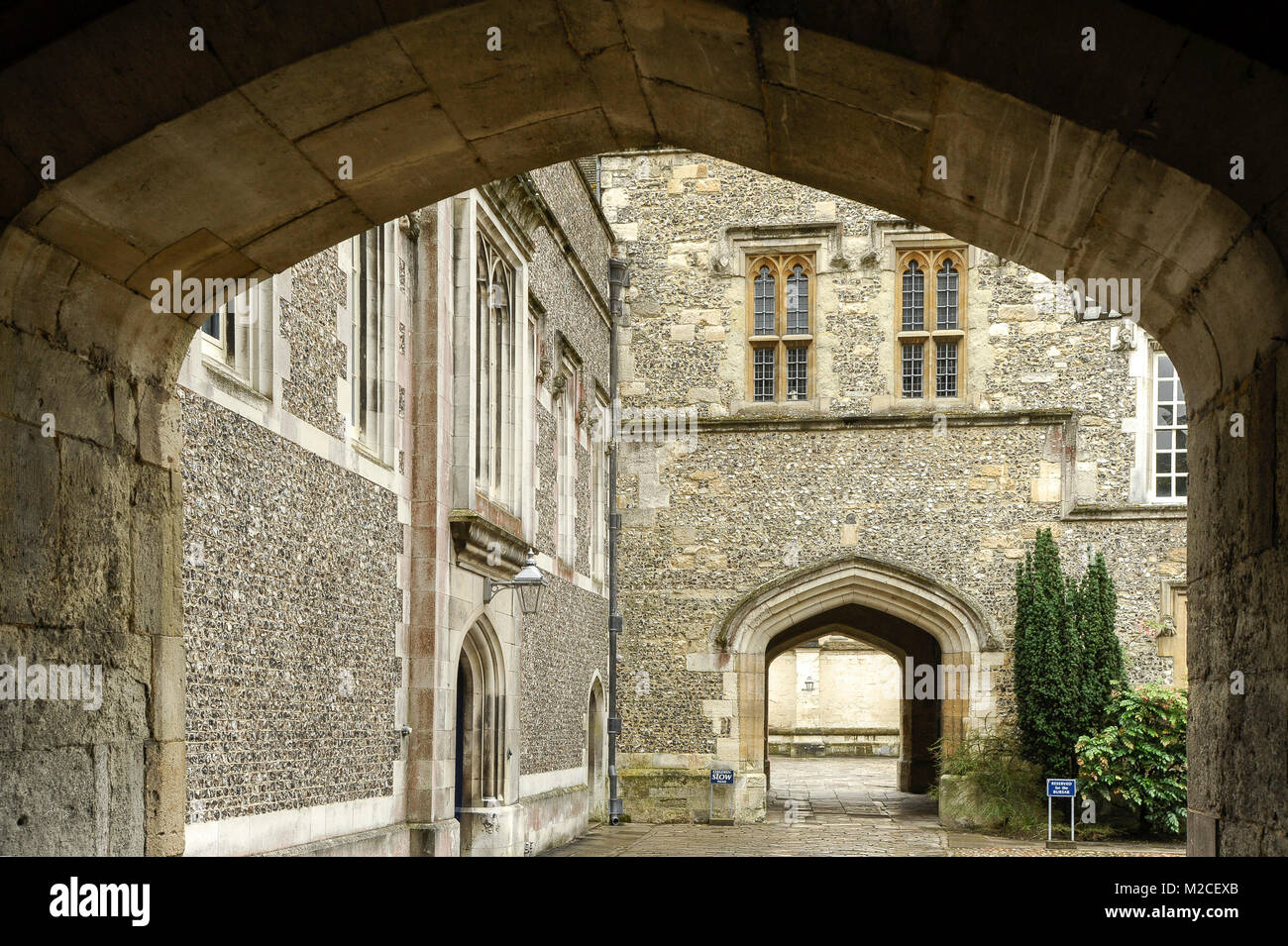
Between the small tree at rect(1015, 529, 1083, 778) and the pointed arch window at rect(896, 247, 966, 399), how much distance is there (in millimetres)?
2381

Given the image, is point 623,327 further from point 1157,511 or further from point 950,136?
point 950,136

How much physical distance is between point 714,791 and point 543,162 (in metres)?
13.8

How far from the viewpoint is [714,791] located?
53.6ft

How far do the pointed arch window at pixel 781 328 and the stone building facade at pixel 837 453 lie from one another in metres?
0.03

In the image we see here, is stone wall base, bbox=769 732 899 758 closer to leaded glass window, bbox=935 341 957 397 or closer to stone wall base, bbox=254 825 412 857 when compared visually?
leaded glass window, bbox=935 341 957 397

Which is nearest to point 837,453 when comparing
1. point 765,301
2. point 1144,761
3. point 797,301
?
point 797,301

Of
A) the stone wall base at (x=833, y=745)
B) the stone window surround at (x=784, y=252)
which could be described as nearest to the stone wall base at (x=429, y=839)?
the stone window surround at (x=784, y=252)

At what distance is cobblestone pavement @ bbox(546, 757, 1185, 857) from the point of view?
42.2 ft

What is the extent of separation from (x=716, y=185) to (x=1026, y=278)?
13.0 ft

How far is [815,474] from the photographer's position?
16.9 metres

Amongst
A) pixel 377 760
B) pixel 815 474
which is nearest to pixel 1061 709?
pixel 815 474

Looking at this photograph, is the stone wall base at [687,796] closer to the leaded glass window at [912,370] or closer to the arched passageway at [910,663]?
the arched passageway at [910,663]

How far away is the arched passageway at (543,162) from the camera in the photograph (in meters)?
2.45

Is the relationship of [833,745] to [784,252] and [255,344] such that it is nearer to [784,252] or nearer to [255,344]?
[784,252]
